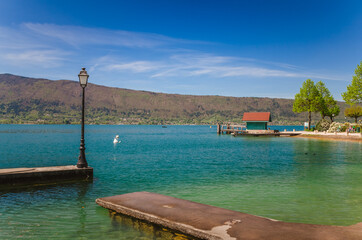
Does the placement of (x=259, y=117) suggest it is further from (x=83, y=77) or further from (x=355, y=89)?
(x=83, y=77)

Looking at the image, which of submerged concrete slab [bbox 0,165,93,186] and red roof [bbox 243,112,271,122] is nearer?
submerged concrete slab [bbox 0,165,93,186]

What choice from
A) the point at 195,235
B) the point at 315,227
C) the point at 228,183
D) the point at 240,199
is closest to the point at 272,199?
the point at 240,199

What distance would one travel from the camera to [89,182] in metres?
17.2

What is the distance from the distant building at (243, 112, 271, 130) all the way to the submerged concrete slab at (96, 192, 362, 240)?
256 feet

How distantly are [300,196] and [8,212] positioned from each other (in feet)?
42.3

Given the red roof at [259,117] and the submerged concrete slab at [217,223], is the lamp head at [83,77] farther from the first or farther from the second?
the red roof at [259,117]

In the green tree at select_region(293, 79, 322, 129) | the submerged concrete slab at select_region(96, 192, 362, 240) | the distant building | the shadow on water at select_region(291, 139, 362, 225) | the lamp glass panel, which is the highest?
the green tree at select_region(293, 79, 322, 129)

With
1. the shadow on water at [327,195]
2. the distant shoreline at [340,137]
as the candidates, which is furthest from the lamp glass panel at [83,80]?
the distant shoreline at [340,137]

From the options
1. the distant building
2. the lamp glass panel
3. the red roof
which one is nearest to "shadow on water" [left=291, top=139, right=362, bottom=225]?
the lamp glass panel

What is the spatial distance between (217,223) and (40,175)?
1104 cm

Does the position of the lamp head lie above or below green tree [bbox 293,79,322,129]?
below

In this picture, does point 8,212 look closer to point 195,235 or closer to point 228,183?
point 195,235

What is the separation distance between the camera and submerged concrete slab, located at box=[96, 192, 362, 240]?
293 inches

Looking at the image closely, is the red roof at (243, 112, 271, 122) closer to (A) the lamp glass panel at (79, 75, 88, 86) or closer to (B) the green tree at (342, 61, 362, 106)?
(B) the green tree at (342, 61, 362, 106)
